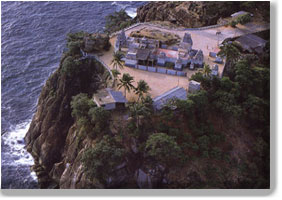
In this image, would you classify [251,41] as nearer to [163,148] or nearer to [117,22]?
[117,22]

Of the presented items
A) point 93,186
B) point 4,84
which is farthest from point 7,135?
point 93,186

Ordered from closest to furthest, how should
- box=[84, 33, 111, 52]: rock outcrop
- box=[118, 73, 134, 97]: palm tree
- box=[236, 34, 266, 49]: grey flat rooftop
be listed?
box=[118, 73, 134, 97]: palm tree
box=[84, 33, 111, 52]: rock outcrop
box=[236, 34, 266, 49]: grey flat rooftop

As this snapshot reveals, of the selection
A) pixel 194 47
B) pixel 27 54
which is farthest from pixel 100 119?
pixel 27 54

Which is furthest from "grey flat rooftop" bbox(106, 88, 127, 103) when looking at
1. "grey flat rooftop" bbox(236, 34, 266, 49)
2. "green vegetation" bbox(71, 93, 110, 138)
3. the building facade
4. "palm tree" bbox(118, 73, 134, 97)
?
"grey flat rooftop" bbox(236, 34, 266, 49)

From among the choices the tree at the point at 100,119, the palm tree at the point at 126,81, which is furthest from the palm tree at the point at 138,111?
the palm tree at the point at 126,81

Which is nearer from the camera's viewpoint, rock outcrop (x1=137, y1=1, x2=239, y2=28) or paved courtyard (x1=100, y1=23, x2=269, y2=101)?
paved courtyard (x1=100, y1=23, x2=269, y2=101)

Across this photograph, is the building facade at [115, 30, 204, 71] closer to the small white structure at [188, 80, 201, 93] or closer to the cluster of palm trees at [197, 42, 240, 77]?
the cluster of palm trees at [197, 42, 240, 77]
